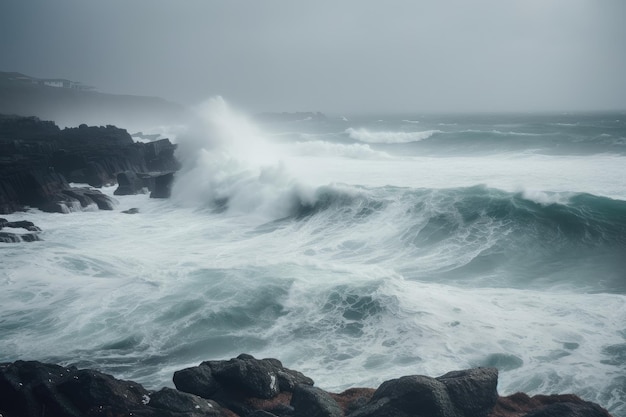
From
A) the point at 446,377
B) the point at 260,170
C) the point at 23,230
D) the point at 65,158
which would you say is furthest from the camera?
the point at 65,158

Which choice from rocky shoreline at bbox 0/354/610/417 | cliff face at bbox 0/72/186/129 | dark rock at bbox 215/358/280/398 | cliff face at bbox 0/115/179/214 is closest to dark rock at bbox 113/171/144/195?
cliff face at bbox 0/115/179/214

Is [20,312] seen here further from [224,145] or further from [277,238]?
[224,145]

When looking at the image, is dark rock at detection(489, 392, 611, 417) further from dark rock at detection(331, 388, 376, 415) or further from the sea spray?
the sea spray

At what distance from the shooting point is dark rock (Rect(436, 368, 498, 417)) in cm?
525

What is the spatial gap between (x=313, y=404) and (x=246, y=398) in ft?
2.87

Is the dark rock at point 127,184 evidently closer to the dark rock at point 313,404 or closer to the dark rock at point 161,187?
the dark rock at point 161,187

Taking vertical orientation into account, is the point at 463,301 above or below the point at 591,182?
below

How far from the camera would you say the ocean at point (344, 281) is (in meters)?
7.52

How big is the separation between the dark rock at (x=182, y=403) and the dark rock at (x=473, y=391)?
8.00 feet

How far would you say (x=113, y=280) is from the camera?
11000mm

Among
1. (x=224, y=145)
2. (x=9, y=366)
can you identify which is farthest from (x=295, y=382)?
(x=224, y=145)

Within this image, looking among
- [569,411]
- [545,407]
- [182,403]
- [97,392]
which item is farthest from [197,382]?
[569,411]

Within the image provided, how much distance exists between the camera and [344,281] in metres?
10.4

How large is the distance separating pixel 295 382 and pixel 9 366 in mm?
3199
